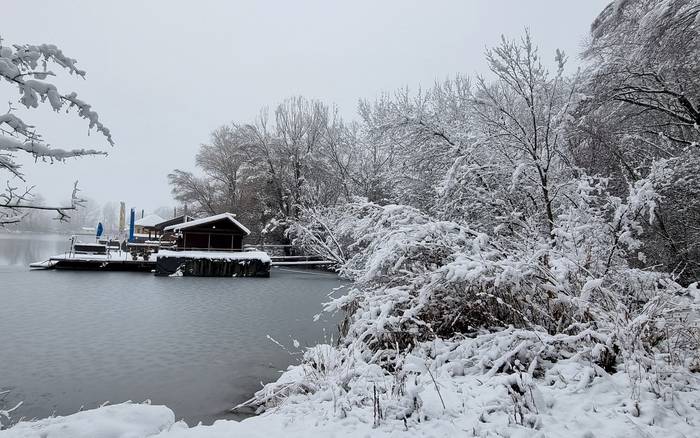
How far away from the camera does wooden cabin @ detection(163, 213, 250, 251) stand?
98.3ft

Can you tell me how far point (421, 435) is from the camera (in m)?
2.94

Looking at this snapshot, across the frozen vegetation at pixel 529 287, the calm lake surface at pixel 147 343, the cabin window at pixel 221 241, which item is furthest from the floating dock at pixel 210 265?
the frozen vegetation at pixel 529 287

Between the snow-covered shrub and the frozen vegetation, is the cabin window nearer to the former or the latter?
→ the frozen vegetation

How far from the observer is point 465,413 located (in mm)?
3189

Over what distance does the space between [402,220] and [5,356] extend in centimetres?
878

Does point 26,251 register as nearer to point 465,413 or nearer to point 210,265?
point 210,265

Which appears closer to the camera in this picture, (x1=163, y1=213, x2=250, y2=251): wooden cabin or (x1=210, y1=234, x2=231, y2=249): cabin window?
(x1=163, y1=213, x2=250, y2=251): wooden cabin

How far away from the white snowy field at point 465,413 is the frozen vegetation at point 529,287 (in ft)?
0.05

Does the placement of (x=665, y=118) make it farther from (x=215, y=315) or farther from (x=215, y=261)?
(x=215, y=261)

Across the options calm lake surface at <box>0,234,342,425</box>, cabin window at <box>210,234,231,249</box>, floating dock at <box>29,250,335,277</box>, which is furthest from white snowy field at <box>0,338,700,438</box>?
cabin window at <box>210,234,231,249</box>

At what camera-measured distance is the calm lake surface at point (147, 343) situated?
6.63 metres

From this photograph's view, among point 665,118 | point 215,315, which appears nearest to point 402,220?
point 665,118

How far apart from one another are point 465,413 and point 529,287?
1.90 metres

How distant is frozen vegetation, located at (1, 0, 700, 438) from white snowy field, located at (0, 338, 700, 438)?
2 cm
